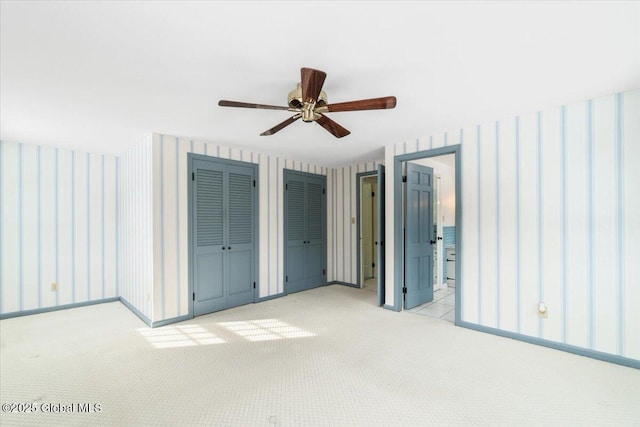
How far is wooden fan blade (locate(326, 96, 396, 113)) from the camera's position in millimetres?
1914

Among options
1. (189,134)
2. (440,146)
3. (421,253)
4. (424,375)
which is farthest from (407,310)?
(189,134)

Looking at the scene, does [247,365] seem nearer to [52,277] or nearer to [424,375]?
[424,375]

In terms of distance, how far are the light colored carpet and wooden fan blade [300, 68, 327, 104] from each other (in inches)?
82.3

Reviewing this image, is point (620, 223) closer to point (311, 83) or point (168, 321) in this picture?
point (311, 83)

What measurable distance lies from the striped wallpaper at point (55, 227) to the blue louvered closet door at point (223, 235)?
73.4 inches

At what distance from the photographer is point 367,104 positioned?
1968mm

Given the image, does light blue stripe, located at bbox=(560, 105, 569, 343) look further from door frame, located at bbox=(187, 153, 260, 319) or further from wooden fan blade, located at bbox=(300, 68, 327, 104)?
door frame, located at bbox=(187, 153, 260, 319)

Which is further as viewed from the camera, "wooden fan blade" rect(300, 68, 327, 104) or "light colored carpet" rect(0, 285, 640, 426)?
"light colored carpet" rect(0, 285, 640, 426)

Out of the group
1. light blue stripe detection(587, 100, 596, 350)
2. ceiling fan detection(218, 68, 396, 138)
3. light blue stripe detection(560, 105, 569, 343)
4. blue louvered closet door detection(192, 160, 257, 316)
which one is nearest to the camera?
ceiling fan detection(218, 68, 396, 138)

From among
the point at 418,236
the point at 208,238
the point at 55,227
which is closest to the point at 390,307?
the point at 418,236

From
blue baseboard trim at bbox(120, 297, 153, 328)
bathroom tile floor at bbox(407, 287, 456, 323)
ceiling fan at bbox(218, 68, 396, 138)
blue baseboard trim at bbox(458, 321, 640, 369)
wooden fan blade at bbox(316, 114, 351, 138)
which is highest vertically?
ceiling fan at bbox(218, 68, 396, 138)

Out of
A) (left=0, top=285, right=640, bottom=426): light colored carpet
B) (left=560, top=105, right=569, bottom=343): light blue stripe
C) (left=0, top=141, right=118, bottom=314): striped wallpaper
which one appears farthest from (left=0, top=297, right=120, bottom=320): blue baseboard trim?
(left=560, top=105, right=569, bottom=343): light blue stripe

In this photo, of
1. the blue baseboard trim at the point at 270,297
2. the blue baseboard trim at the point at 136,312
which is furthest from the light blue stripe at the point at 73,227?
the blue baseboard trim at the point at 270,297

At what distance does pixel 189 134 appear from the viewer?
3521 millimetres
